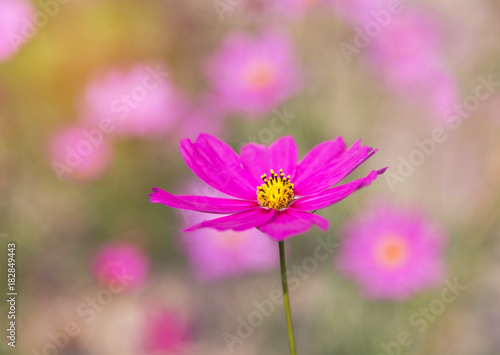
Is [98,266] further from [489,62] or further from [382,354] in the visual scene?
[489,62]

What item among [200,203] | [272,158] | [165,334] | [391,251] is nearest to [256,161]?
[272,158]

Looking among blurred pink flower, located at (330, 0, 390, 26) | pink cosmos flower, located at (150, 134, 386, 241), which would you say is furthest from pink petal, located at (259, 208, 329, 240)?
blurred pink flower, located at (330, 0, 390, 26)

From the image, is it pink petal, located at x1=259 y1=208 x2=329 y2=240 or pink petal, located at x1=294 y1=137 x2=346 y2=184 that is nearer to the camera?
pink petal, located at x1=259 y1=208 x2=329 y2=240

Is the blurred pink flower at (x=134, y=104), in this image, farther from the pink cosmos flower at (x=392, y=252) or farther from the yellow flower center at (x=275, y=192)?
the yellow flower center at (x=275, y=192)

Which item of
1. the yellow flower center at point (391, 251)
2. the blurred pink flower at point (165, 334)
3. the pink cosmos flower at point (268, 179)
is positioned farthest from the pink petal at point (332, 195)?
the yellow flower center at point (391, 251)

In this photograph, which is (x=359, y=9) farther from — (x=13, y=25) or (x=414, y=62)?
(x=13, y=25)

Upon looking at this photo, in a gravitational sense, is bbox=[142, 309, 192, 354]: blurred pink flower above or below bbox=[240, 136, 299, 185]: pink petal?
below

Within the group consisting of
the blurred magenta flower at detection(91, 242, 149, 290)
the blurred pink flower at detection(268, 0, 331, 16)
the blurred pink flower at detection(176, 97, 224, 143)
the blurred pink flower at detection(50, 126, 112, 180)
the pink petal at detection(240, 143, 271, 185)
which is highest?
the blurred pink flower at detection(268, 0, 331, 16)

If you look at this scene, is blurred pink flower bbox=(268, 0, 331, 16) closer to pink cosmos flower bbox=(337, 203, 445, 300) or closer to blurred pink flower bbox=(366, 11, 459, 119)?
blurred pink flower bbox=(366, 11, 459, 119)
